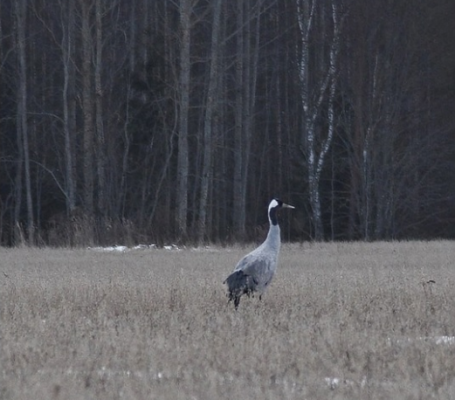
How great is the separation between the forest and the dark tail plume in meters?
17.1

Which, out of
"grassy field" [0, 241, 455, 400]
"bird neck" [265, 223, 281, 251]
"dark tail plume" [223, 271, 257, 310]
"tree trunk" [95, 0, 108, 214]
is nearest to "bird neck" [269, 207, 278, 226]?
"bird neck" [265, 223, 281, 251]

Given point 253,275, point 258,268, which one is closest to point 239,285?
point 253,275

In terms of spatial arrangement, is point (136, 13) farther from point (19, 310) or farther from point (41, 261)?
point (19, 310)

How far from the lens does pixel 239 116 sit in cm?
3469

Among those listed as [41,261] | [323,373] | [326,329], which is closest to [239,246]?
[41,261]

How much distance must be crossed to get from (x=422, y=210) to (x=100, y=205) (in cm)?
1103

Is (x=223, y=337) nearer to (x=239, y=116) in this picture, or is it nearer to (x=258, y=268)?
→ (x=258, y=268)

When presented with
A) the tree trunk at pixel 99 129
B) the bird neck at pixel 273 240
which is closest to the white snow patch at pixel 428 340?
the bird neck at pixel 273 240

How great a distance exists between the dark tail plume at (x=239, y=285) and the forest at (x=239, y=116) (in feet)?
56.2

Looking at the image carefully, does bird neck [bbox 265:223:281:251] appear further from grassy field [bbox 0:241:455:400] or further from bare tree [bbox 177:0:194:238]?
bare tree [bbox 177:0:194:238]

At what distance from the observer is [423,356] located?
8.85m

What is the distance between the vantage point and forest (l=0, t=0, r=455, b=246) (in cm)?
3456

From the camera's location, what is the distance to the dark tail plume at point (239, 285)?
11992mm

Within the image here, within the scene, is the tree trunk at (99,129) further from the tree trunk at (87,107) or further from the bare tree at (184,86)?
the bare tree at (184,86)
